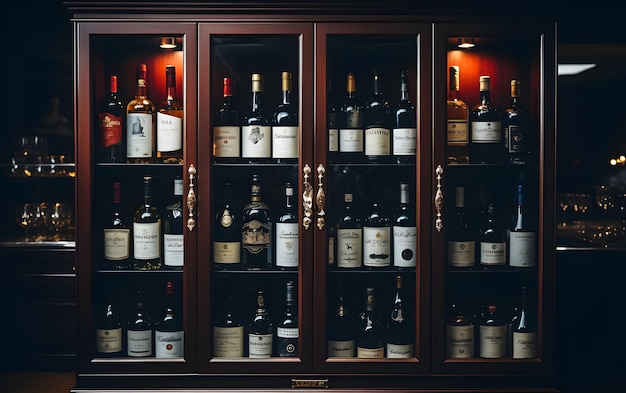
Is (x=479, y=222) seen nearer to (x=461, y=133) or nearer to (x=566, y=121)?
(x=461, y=133)

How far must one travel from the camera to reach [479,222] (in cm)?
256

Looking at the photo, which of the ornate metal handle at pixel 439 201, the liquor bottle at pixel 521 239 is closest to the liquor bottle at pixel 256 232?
the ornate metal handle at pixel 439 201

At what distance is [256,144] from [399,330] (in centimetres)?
91

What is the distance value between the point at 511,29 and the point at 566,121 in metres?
0.97

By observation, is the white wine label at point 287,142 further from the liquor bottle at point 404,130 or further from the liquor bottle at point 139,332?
the liquor bottle at point 139,332

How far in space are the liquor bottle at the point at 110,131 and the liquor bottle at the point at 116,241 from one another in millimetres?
111

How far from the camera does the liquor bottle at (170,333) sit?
8.24 ft

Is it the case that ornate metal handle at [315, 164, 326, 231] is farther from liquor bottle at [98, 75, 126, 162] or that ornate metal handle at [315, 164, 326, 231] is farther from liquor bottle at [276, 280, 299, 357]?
liquor bottle at [98, 75, 126, 162]

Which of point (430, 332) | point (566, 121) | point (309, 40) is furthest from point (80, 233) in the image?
point (566, 121)

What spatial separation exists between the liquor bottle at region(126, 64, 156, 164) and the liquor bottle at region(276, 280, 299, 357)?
737 millimetres

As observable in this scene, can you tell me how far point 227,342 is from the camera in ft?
8.20

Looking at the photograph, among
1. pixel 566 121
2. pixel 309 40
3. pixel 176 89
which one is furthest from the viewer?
pixel 566 121

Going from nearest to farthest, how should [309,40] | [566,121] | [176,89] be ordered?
1. [309,40]
2. [176,89]
3. [566,121]

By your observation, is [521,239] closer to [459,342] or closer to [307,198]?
[459,342]
